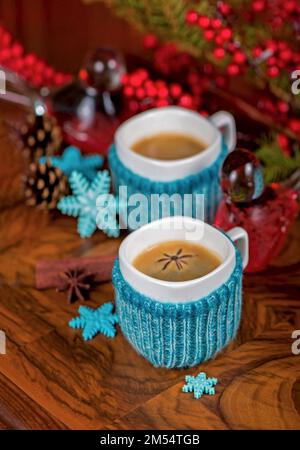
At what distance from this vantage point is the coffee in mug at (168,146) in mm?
998

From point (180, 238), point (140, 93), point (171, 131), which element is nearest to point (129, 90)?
point (140, 93)

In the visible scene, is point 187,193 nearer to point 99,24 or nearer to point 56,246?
point 56,246

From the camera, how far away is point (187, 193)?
3.10ft

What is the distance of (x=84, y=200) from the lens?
98 centimetres

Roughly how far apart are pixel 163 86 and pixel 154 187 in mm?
217

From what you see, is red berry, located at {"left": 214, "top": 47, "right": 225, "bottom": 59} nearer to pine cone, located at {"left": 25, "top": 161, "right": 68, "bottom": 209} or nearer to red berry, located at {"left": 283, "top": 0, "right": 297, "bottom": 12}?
red berry, located at {"left": 283, "top": 0, "right": 297, "bottom": 12}

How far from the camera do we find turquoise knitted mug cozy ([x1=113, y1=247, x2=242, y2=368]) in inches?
30.3

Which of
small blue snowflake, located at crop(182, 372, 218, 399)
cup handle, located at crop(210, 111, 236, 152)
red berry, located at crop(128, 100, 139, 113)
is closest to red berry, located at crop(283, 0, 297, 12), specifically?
cup handle, located at crop(210, 111, 236, 152)

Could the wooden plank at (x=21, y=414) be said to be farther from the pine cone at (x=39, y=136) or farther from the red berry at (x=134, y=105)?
the red berry at (x=134, y=105)

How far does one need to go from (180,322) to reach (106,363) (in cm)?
10

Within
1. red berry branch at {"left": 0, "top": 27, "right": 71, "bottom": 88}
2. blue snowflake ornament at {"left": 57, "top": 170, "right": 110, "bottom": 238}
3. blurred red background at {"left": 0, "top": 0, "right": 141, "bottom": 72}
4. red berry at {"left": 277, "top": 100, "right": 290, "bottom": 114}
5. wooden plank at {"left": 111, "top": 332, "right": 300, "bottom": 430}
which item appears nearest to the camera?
wooden plank at {"left": 111, "top": 332, "right": 300, "bottom": 430}

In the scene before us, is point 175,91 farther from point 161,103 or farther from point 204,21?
point 204,21

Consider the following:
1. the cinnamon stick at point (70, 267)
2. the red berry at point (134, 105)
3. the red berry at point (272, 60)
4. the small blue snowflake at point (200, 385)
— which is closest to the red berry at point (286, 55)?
the red berry at point (272, 60)

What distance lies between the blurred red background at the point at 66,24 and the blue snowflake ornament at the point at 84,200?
1.65 feet
